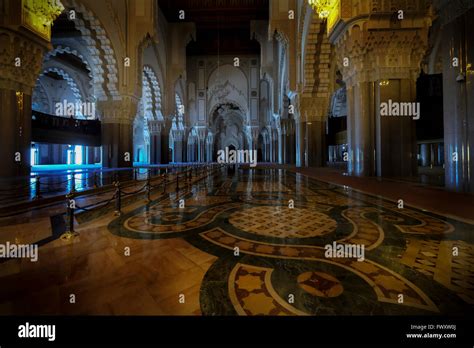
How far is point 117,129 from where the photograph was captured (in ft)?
38.7

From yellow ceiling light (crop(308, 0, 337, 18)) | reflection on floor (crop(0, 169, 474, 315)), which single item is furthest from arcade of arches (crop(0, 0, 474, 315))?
yellow ceiling light (crop(308, 0, 337, 18))

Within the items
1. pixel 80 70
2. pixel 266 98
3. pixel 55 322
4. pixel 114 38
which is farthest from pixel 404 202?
pixel 80 70

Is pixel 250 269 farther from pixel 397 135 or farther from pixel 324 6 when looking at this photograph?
pixel 324 6

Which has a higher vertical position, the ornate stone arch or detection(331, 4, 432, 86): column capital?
the ornate stone arch

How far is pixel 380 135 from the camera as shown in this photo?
624 cm

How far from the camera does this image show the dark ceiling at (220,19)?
53.6 ft

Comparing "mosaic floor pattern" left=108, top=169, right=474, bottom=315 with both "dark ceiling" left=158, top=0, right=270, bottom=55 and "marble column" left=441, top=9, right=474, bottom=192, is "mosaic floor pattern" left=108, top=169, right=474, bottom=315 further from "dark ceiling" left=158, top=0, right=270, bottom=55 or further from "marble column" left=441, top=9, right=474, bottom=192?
"dark ceiling" left=158, top=0, right=270, bottom=55

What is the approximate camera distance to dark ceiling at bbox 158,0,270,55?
1633cm

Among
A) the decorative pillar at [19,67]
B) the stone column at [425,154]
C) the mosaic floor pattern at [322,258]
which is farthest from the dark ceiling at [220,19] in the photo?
the mosaic floor pattern at [322,258]

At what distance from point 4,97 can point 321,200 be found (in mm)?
9191

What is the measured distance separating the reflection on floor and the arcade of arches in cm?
1

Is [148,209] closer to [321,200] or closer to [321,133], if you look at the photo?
[321,200]

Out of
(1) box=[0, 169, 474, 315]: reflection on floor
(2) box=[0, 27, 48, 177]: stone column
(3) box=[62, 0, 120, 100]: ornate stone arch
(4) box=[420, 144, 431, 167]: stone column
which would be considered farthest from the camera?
(4) box=[420, 144, 431, 167]: stone column

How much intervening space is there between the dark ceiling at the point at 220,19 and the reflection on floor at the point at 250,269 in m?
19.0
